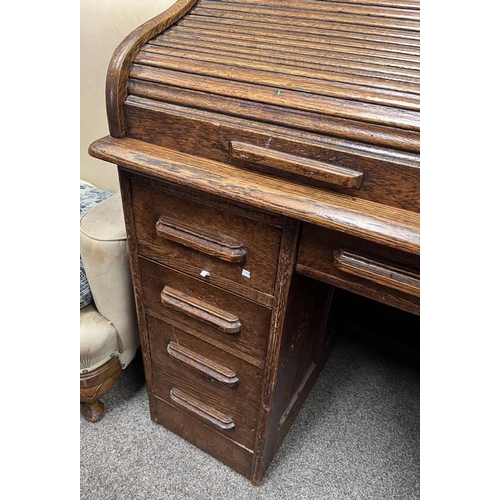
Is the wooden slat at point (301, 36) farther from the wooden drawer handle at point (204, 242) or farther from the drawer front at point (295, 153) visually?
the wooden drawer handle at point (204, 242)

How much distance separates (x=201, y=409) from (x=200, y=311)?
0.31m

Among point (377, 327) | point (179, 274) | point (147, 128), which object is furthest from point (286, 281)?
point (377, 327)

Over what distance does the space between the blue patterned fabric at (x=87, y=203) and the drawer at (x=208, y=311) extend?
0.22m

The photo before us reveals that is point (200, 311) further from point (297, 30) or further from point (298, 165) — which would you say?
point (297, 30)

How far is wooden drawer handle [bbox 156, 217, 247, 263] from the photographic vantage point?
27.3 inches

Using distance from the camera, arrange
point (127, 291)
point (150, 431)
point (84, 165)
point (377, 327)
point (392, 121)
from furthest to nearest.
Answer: point (377, 327), point (84, 165), point (150, 431), point (127, 291), point (392, 121)

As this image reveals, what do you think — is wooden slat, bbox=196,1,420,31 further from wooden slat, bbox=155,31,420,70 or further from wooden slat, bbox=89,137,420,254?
wooden slat, bbox=89,137,420,254

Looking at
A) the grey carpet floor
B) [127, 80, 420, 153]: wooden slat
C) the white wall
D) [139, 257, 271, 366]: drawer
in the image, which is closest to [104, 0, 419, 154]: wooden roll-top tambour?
[127, 80, 420, 153]: wooden slat

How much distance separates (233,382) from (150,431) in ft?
1.39

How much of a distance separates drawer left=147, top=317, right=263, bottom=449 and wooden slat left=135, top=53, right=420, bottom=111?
51 centimetres

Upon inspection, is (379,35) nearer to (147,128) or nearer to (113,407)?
(147,128)

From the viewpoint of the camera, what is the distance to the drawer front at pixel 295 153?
0.54 m

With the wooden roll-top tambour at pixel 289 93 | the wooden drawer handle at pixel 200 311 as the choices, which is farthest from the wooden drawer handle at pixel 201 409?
the wooden roll-top tambour at pixel 289 93

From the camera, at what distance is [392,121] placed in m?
0.52
